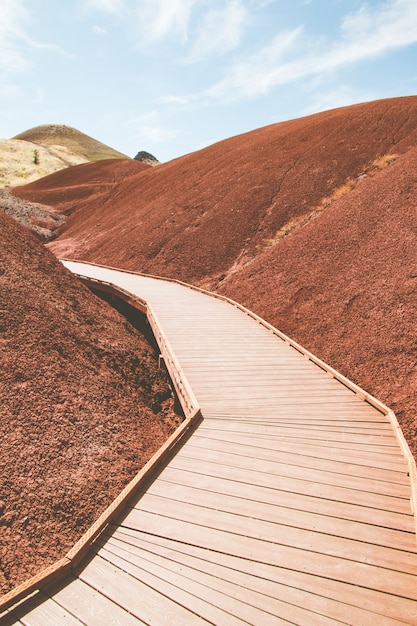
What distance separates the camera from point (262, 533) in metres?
4.34

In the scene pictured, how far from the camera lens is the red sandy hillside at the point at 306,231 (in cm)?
1127

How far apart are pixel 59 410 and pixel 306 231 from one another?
1513 cm

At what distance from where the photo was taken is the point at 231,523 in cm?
449

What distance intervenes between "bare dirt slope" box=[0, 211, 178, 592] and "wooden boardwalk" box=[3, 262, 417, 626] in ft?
7.69

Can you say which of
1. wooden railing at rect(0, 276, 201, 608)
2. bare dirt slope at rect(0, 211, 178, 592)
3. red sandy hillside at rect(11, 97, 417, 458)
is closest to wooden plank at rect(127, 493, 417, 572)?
wooden railing at rect(0, 276, 201, 608)

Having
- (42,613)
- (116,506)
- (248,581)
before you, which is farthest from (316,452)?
(42,613)

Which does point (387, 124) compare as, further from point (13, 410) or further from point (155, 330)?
point (13, 410)

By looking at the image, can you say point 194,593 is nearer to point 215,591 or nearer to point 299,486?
point 215,591

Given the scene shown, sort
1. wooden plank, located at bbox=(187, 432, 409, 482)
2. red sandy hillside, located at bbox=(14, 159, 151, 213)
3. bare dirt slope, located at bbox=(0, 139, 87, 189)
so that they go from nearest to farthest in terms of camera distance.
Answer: wooden plank, located at bbox=(187, 432, 409, 482), red sandy hillside, located at bbox=(14, 159, 151, 213), bare dirt slope, located at bbox=(0, 139, 87, 189)

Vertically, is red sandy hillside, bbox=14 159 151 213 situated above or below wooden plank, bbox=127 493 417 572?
above

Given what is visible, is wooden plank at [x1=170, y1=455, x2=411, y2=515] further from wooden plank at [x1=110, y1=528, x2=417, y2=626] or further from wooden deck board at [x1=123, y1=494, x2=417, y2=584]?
wooden plank at [x1=110, y1=528, x2=417, y2=626]

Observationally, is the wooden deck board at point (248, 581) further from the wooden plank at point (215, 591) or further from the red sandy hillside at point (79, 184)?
the red sandy hillside at point (79, 184)

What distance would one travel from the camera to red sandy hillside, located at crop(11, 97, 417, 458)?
1127cm

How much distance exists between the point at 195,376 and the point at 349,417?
3424 mm
